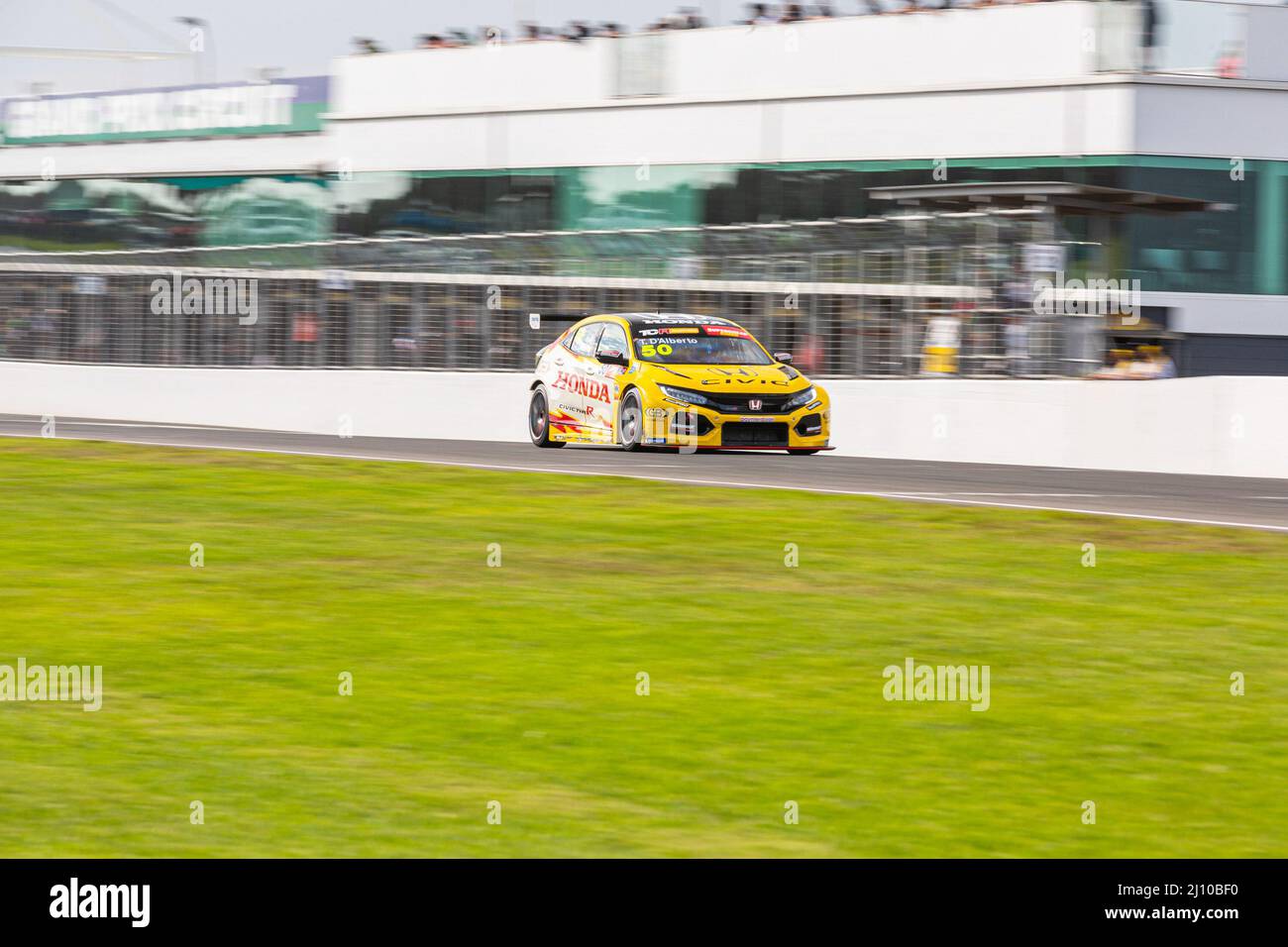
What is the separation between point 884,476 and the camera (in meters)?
18.2

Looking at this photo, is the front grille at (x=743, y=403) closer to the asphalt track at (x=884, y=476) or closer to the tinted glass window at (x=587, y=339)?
the asphalt track at (x=884, y=476)

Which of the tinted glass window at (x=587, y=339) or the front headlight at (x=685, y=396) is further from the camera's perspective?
the tinted glass window at (x=587, y=339)

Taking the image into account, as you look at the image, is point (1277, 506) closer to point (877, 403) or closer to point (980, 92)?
point (877, 403)

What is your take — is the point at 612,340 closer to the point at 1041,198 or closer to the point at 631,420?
the point at 631,420

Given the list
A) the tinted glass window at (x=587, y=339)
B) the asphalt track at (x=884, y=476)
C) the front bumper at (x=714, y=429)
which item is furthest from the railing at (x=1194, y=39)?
the front bumper at (x=714, y=429)

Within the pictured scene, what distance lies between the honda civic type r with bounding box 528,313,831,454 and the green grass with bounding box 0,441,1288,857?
216 inches

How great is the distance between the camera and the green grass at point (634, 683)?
6.12 metres

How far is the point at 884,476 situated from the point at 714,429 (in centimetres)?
237

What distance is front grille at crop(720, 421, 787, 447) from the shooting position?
2008 centimetres

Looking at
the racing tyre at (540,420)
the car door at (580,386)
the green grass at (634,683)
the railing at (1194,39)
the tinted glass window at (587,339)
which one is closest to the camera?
the green grass at (634,683)

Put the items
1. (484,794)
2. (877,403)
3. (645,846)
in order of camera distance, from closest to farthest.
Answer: (645,846), (484,794), (877,403)

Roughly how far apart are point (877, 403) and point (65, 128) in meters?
39.7

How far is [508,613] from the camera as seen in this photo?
10.0m
